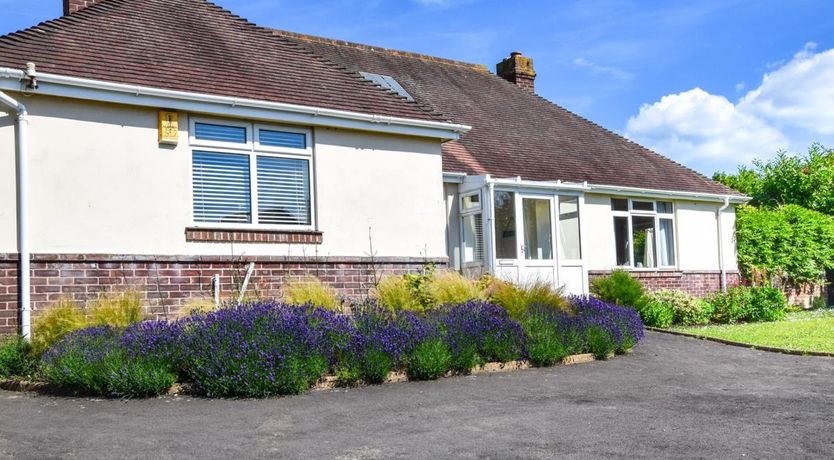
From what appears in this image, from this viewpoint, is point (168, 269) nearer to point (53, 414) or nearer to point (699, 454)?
point (53, 414)

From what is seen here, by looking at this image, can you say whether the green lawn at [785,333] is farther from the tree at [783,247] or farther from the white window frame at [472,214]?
the tree at [783,247]

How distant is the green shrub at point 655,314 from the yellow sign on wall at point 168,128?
933 cm

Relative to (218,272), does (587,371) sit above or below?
below

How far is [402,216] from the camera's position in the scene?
1442cm

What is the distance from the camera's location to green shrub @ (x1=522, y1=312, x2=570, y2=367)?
10.6m

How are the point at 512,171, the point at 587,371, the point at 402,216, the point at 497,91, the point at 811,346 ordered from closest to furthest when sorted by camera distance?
the point at 587,371 < the point at 811,346 < the point at 402,216 < the point at 512,171 < the point at 497,91

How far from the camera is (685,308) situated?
1731 cm

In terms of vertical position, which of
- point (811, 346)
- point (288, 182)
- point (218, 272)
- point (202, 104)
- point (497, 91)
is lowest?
point (811, 346)

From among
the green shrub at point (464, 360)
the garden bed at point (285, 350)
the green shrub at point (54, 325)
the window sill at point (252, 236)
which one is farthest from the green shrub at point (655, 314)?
the green shrub at point (54, 325)

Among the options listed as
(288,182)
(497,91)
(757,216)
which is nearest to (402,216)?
(288,182)

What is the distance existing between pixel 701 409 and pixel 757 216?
1755 centimetres

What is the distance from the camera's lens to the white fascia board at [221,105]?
11.4 m

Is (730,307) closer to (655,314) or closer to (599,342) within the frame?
(655,314)

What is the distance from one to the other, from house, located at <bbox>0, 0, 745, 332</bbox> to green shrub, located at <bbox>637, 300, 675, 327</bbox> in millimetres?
1347
